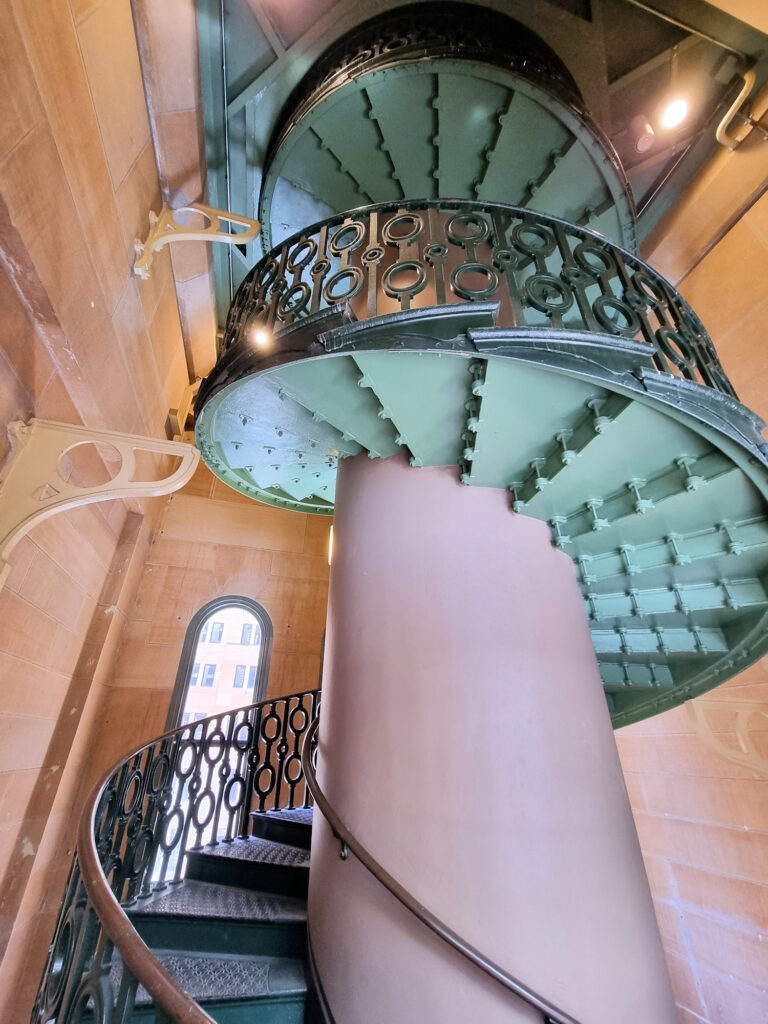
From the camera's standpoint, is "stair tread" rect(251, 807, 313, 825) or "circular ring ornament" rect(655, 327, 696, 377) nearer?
"circular ring ornament" rect(655, 327, 696, 377)

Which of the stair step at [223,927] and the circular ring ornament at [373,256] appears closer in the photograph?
the circular ring ornament at [373,256]

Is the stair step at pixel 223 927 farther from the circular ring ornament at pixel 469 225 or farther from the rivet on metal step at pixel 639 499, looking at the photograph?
the circular ring ornament at pixel 469 225

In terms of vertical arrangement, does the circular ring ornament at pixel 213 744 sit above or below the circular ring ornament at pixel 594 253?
below

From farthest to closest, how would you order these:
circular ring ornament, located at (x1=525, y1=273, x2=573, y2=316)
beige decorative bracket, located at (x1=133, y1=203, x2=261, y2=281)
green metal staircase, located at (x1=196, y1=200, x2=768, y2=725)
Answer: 1. beige decorative bracket, located at (x1=133, y1=203, x2=261, y2=281)
2. circular ring ornament, located at (x1=525, y1=273, x2=573, y2=316)
3. green metal staircase, located at (x1=196, y1=200, x2=768, y2=725)

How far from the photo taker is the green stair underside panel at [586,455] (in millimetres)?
1656

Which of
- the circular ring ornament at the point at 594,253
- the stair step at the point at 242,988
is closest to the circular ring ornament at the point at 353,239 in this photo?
the circular ring ornament at the point at 594,253

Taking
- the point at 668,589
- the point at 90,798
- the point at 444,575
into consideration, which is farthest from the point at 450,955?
the point at 668,589

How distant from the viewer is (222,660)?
4.83 metres

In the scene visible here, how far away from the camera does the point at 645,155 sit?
3.67 meters

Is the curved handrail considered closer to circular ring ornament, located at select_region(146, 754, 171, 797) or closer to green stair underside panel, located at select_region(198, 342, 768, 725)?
green stair underside panel, located at select_region(198, 342, 768, 725)

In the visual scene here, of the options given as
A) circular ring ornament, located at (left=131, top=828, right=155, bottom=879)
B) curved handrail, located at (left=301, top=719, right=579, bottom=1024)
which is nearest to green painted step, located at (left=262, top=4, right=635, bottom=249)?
curved handrail, located at (left=301, top=719, right=579, bottom=1024)

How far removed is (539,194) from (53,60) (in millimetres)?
2806

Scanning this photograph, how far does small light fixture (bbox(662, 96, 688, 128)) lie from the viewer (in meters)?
3.06

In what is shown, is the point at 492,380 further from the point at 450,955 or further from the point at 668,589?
the point at 450,955
